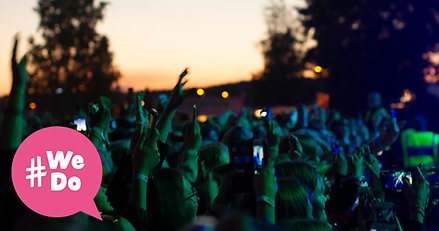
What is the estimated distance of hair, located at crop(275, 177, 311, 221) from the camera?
145 inches

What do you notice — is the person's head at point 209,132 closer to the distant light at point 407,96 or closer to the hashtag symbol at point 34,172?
the hashtag symbol at point 34,172

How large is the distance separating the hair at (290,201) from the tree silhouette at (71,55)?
42825 mm

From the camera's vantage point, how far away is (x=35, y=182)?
3.15 meters

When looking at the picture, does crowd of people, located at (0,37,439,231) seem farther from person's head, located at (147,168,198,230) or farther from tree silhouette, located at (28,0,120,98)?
tree silhouette, located at (28,0,120,98)

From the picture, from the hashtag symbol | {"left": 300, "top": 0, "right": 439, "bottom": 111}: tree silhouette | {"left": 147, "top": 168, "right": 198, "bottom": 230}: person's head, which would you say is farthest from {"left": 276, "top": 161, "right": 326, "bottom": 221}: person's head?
{"left": 300, "top": 0, "right": 439, "bottom": 111}: tree silhouette

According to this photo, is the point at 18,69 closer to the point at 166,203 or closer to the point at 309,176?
the point at 166,203

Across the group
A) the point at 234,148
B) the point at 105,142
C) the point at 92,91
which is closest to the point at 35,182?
the point at 234,148

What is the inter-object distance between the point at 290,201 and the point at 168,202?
0.76m

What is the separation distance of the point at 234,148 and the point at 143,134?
0.48 metres

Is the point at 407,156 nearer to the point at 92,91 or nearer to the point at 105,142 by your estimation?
the point at 105,142

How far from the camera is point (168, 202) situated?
4195 millimetres

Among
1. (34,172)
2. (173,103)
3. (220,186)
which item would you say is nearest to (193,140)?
(173,103)

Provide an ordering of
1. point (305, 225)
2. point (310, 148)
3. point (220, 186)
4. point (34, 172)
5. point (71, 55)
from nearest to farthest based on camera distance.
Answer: point (34, 172), point (305, 225), point (220, 186), point (310, 148), point (71, 55)

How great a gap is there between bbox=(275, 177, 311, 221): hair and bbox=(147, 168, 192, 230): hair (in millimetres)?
619
